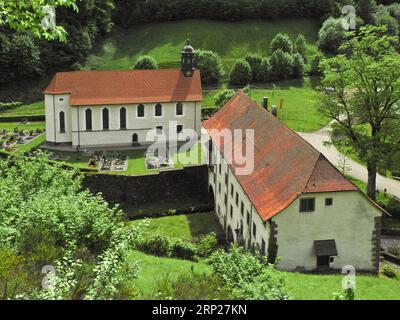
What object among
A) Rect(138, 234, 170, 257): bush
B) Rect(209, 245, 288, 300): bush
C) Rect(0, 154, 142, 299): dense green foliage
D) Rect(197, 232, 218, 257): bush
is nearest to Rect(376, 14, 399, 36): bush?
Rect(197, 232, 218, 257): bush

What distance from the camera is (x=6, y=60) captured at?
91750 mm

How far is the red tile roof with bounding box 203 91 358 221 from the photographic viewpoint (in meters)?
34.6

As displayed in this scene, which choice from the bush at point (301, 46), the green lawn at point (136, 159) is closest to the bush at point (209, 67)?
the bush at point (301, 46)

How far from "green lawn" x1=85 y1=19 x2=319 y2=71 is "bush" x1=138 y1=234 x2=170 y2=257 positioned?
67.7 metres

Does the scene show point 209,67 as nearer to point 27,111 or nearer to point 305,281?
point 27,111

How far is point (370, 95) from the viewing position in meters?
48.4

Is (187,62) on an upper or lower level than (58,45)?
lower

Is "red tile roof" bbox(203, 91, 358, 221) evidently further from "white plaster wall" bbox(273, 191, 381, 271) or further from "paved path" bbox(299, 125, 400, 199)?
"paved path" bbox(299, 125, 400, 199)

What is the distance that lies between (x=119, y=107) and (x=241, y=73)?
31794 mm

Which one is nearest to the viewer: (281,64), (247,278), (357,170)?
(247,278)

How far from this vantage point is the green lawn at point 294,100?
75750 millimetres

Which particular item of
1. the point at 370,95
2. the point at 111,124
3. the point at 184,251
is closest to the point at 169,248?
the point at 184,251

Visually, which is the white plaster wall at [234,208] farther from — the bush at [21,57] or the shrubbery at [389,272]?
the bush at [21,57]
